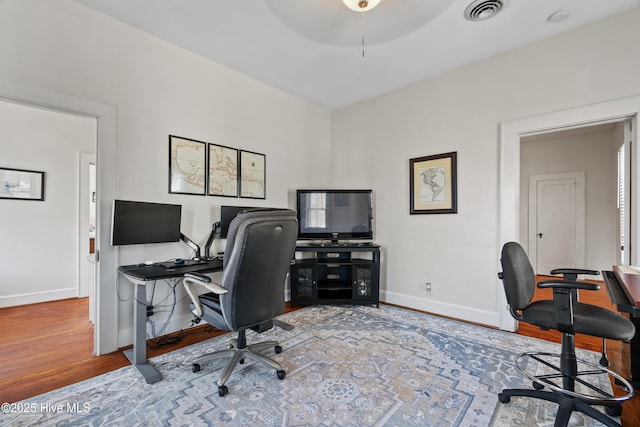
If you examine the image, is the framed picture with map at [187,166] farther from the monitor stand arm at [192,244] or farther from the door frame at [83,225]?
the door frame at [83,225]

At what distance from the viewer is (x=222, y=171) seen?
3.32m

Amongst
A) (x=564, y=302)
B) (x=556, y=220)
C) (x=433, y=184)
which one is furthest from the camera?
(x=556, y=220)

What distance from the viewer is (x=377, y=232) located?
4129 millimetres

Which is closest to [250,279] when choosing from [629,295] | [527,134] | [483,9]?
[629,295]

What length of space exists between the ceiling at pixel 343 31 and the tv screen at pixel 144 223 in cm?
Answer: 166

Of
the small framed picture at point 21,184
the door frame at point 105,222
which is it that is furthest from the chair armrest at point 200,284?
the small framed picture at point 21,184

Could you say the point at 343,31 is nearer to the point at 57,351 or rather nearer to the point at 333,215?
the point at 333,215

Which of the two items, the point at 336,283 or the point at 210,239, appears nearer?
the point at 210,239

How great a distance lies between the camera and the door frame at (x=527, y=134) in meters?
2.44

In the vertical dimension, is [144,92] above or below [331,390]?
above

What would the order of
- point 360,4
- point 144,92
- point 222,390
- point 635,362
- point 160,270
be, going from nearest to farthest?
point 222,390
point 635,362
point 360,4
point 160,270
point 144,92

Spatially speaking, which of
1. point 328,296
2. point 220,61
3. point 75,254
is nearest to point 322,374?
point 328,296

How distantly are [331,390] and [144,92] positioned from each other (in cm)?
301

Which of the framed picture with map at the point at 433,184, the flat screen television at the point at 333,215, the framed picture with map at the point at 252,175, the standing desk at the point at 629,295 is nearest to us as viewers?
the standing desk at the point at 629,295
